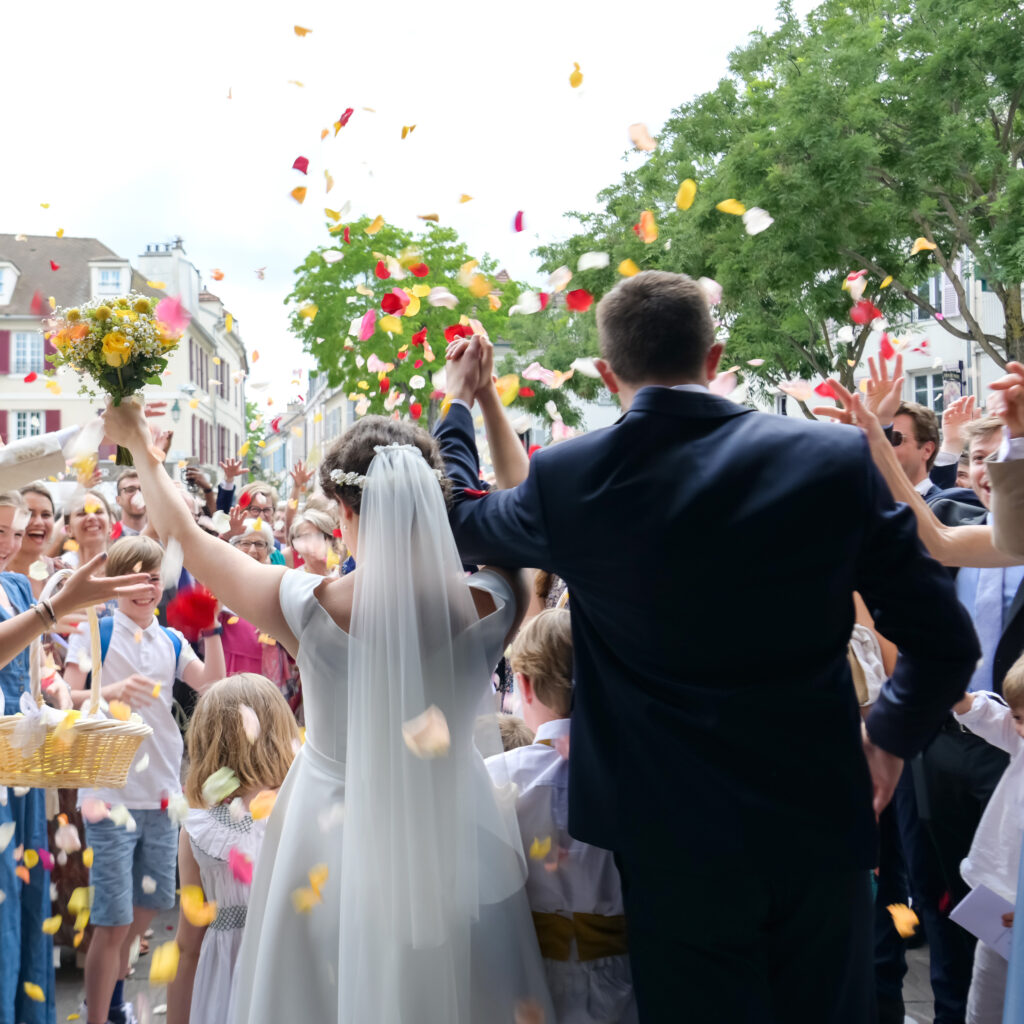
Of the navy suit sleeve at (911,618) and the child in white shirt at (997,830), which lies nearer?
the navy suit sleeve at (911,618)

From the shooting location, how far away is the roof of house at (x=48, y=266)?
37.9 metres

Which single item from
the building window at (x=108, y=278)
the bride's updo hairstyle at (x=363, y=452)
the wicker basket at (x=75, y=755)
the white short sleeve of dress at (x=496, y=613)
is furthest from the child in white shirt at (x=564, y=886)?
the building window at (x=108, y=278)

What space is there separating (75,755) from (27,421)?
38457 mm

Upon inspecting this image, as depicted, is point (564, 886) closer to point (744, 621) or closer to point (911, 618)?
point (744, 621)

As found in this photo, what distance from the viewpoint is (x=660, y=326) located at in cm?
223

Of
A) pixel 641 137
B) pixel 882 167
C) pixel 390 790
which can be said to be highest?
pixel 882 167

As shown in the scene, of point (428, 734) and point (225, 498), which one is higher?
point (428, 734)

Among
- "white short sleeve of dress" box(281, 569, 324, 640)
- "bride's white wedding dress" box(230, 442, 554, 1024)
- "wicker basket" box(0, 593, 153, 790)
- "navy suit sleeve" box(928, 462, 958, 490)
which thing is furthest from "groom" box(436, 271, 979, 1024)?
"navy suit sleeve" box(928, 462, 958, 490)

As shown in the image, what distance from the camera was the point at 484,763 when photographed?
2.53 metres

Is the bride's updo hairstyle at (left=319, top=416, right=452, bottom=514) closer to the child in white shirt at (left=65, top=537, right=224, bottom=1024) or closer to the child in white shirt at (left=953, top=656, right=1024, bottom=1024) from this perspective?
the child in white shirt at (left=65, top=537, right=224, bottom=1024)

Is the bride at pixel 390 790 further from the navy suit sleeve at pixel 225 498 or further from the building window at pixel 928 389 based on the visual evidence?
the building window at pixel 928 389

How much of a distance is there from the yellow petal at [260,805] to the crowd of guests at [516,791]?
2 centimetres

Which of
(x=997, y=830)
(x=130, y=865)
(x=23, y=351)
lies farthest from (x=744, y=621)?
(x=23, y=351)

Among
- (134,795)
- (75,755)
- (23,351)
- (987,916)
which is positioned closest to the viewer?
(987,916)
